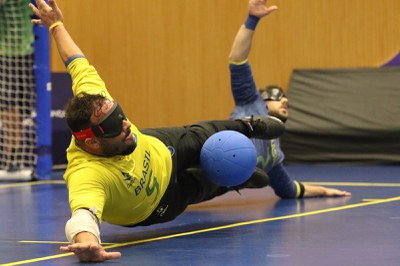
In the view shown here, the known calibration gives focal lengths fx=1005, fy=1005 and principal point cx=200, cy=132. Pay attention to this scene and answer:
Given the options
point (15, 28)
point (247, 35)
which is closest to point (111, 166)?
point (247, 35)

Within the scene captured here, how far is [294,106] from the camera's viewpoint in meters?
12.5

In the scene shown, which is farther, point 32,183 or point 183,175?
point 32,183

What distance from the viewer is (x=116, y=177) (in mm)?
5477

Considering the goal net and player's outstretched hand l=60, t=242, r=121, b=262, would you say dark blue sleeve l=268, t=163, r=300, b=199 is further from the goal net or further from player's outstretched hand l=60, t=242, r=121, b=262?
the goal net

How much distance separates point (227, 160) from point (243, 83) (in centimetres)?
A: 161

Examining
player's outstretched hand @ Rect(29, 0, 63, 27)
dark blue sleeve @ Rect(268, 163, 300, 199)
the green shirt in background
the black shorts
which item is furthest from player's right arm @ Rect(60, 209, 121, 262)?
the green shirt in background

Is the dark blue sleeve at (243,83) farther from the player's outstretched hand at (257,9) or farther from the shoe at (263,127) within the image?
the shoe at (263,127)

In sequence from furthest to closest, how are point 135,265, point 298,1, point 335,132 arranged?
point 298,1, point 335,132, point 135,265

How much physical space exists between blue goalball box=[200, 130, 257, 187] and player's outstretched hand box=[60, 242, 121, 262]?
161 cm

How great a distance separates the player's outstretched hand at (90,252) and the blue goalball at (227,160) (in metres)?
1.61

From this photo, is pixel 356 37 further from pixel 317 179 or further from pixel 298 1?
pixel 317 179

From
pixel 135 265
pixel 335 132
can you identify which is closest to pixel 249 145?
pixel 135 265

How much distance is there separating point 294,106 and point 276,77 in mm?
→ 631

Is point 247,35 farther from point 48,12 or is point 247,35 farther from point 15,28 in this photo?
point 15,28
